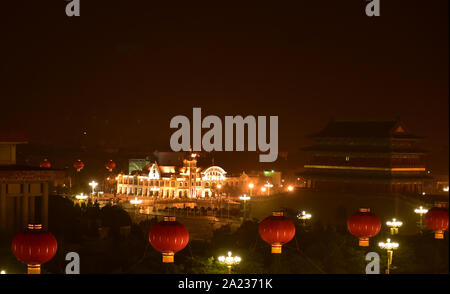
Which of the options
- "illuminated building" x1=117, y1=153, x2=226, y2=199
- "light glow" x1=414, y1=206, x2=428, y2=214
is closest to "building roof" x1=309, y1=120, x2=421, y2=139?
"light glow" x1=414, y1=206, x2=428, y2=214

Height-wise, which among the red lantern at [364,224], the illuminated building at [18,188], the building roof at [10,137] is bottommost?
the red lantern at [364,224]

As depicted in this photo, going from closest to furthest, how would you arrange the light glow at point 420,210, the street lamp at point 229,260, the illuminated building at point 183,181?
the street lamp at point 229,260 → the light glow at point 420,210 → the illuminated building at point 183,181

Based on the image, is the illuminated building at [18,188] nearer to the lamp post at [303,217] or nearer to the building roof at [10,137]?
the building roof at [10,137]

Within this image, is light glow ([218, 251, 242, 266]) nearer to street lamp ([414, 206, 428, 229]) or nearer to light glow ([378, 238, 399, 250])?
light glow ([378, 238, 399, 250])

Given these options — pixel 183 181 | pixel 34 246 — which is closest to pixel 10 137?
pixel 34 246

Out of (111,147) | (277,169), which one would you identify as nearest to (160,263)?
(277,169)

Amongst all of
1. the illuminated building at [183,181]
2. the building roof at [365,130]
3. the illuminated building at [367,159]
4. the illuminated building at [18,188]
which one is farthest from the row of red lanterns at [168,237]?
the illuminated building at [183,181]

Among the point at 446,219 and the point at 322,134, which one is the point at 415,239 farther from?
the point at 322,134

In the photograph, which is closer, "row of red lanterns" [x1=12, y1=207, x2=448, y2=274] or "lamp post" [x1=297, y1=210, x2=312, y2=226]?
"row of red lanterns" [x1=12, y1=207, x2=448, y2=274]
